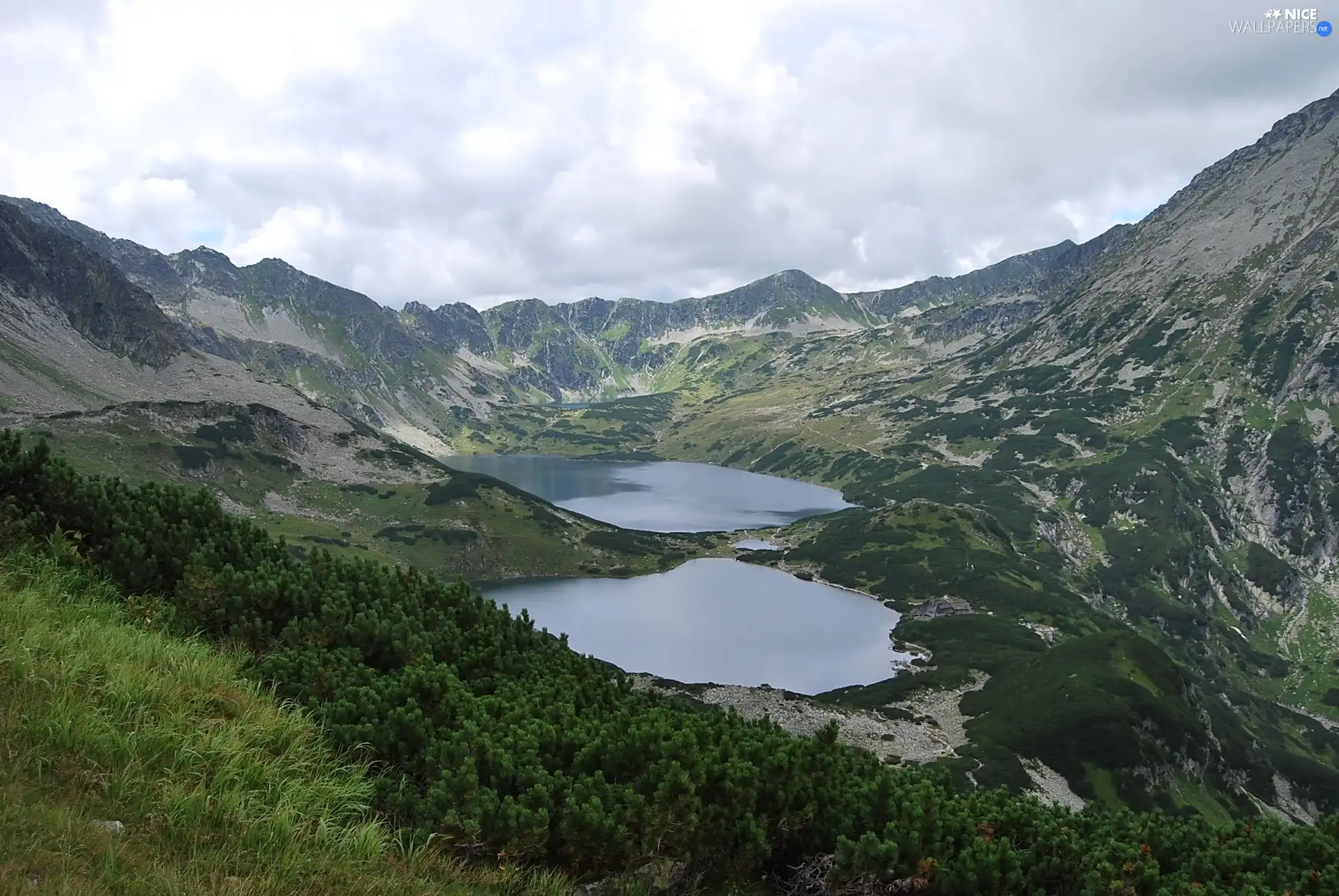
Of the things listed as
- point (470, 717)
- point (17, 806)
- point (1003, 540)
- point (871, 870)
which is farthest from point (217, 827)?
point (1003, 540)

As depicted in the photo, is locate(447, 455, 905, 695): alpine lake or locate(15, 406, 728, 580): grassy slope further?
locate(15, 406, 728, 580): grassy slope

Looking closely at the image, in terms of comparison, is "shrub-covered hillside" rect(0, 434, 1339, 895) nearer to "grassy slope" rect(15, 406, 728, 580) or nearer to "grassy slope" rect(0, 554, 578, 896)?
"grassy slope" rect(0, 554, 578, 896)

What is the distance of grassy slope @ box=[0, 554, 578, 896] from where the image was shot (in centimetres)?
667

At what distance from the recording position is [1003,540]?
196 meters

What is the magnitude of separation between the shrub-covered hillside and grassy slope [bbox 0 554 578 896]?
1.00m

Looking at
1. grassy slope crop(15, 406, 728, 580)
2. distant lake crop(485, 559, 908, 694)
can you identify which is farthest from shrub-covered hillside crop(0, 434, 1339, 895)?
grassy slope crop(15, 406, 728, 580)

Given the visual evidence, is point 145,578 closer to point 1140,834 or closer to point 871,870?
point 871,870

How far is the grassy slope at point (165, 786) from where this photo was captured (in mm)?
A: 6672

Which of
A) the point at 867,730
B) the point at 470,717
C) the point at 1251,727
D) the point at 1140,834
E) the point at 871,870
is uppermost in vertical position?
the point at 470,717

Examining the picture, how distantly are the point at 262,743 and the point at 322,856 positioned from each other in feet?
8.74

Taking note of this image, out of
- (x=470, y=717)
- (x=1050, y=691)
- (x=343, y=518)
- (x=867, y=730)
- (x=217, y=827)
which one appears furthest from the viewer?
(x=343, y=518)

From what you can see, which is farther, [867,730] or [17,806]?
[867,730]

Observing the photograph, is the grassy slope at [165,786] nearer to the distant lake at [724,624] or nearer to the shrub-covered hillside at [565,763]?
the shrub-covered hillside at [565,763]

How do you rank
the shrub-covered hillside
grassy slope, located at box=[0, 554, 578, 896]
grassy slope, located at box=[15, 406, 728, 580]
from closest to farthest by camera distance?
grassy slope, located at box=[0, 554, 578, 896], the shrub-covered hillside, grassy slope, located at box=[15, 406, 728, 580]
